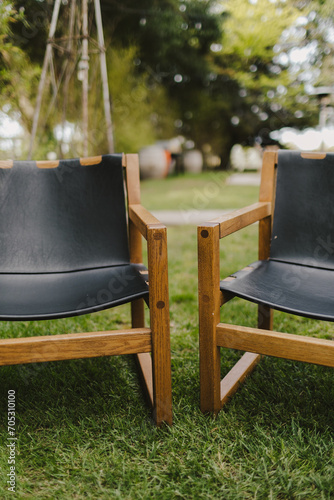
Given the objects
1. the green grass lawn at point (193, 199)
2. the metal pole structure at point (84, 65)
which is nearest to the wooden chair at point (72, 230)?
the metal pole structure at point (84, 65)

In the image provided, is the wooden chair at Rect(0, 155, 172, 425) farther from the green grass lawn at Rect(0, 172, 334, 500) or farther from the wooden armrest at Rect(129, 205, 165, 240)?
the green grass lawn at Rect(0, 172, 334, 500)

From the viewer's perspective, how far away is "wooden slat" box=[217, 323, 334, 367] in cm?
94

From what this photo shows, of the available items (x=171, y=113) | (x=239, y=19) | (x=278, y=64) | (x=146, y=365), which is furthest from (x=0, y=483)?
(x=171, y=113)

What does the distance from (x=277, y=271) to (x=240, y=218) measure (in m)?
0.23

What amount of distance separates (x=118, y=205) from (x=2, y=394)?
728 mm

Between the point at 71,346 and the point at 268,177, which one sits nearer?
the point at 71,346

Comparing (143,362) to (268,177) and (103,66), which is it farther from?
(103,66)

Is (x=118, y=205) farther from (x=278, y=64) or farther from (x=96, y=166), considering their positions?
(x=278, y=64)

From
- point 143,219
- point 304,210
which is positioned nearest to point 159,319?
point 143,219

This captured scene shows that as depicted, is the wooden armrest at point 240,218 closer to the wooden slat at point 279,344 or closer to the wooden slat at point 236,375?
the wooden slat at point 279,344

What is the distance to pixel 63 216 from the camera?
4.76 feet

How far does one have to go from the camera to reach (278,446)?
1015 millimetres

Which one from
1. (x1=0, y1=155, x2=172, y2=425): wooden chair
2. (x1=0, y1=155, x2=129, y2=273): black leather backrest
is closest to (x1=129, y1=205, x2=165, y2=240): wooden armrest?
(x1=0, y1=155, x2=172, y2=425): wooden chair

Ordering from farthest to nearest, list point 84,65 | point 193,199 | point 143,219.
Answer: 1. point 193,199
2. point 84,65
3. point 143,219
